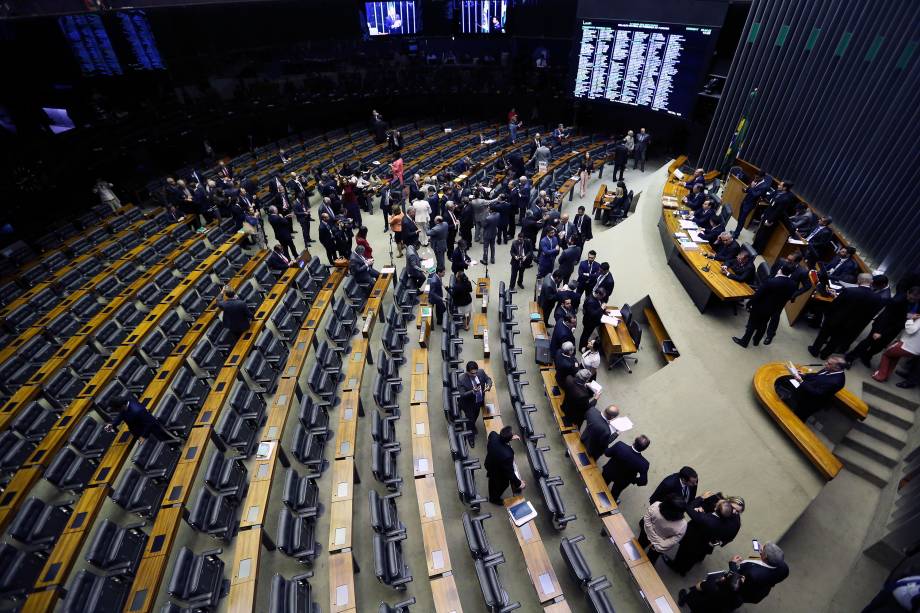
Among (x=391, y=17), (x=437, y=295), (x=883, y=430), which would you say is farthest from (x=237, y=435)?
(x=391, y=17)

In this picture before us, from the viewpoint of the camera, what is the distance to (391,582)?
4.71 meters

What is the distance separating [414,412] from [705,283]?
594 cm

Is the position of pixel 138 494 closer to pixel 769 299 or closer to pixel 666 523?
pixel 666 523

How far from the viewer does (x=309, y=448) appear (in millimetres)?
6340

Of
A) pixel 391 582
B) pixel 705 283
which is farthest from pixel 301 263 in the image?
pixel 705 283

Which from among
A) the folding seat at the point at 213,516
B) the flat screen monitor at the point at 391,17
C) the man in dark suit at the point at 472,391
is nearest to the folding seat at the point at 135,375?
the folding seat at the point at 213,516

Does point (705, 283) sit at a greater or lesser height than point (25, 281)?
greater

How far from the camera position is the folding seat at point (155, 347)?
8.02 m

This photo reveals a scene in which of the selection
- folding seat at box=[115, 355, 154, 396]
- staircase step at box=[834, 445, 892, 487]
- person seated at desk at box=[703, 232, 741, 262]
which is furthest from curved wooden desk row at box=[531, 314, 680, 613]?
folding seat at box=[115, 355, 154, 396]

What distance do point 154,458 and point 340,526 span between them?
3.01 metres

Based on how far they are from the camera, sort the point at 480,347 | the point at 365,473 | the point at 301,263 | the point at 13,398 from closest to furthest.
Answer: the point at 365,473, the point at 13,398, the point at 480,347, the point at 301,263

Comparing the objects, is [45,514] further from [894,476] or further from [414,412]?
[894,476]

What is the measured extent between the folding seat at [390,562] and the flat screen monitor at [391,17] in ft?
60.9

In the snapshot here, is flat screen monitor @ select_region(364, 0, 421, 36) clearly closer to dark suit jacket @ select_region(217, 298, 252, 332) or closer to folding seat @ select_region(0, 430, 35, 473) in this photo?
dark suit jacket @ select_region(217, 298, 252, 332)
